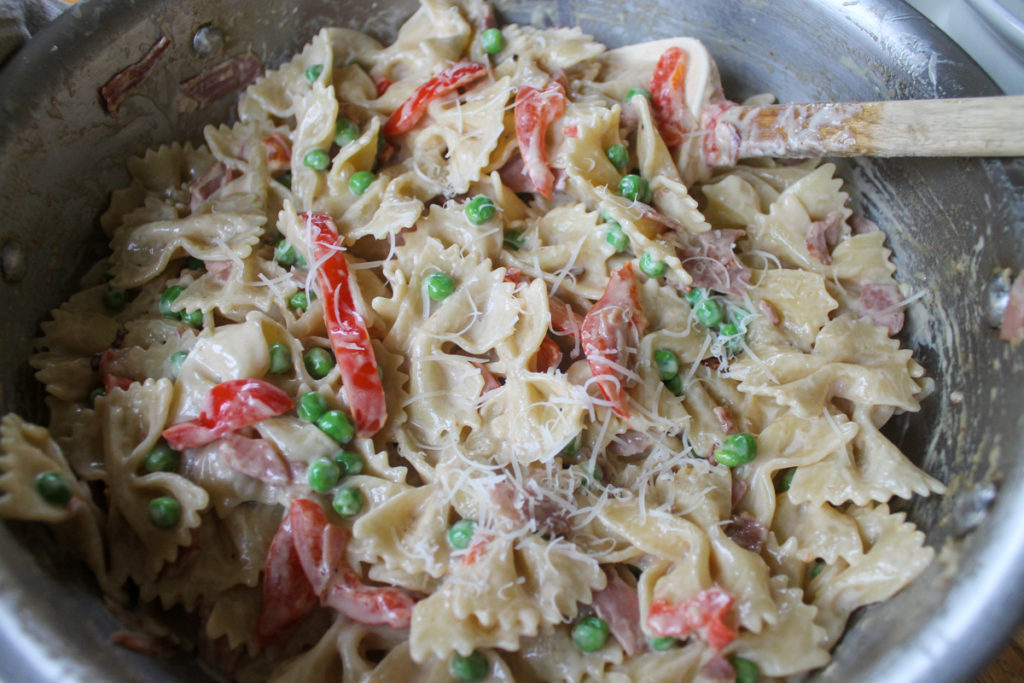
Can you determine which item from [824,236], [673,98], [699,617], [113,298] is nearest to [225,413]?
[113,298]

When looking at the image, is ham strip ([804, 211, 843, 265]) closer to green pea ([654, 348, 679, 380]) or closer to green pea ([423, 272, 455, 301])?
green pea ([654, 348, 679, 380])

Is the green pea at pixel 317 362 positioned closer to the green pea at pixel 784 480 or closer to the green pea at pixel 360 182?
the green pea at pixel 360 182

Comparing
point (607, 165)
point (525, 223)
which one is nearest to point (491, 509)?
point (525, 223)

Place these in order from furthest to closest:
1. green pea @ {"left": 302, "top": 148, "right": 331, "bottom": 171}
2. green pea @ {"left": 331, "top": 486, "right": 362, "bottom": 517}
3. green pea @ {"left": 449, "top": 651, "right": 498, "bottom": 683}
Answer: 1. green pea @ {"left": 302, "top": 148, "right": 331, "bottom": 171}
2. green pea @ {"left": 331, "top": 486, "right": 362, "bottom": 517}
3. green pea @ {"left": 449, "top": 651, "right": 498, "bottom": 683}

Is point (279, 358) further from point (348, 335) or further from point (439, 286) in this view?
point (439, 286)

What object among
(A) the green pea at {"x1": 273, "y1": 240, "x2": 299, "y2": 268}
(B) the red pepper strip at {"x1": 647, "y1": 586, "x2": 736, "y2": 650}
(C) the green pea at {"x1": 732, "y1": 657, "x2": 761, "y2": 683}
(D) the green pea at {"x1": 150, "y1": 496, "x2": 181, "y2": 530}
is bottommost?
(C) the green pea at {"x1": 732, "y1": 657, "x2": 761, "y2": 683}

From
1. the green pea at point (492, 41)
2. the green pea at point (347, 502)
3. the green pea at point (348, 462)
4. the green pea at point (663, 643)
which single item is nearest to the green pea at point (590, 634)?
the green pea at point (663, 643)

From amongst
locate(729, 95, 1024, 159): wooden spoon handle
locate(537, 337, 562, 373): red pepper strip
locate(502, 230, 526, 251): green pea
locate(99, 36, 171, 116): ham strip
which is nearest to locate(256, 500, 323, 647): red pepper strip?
locate(537, 337, 562, 373): red pepper strip
